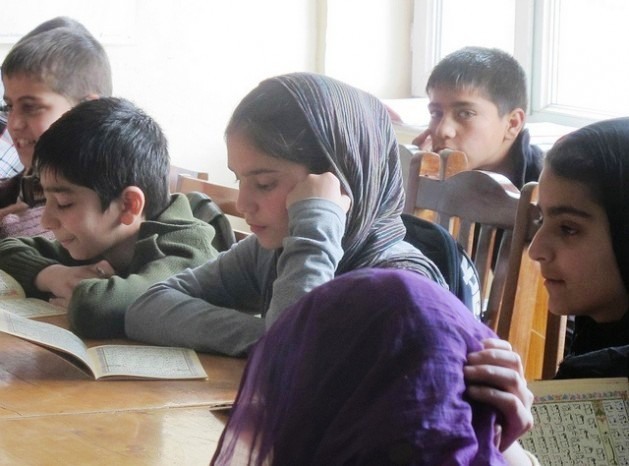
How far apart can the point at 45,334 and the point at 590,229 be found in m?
0.79

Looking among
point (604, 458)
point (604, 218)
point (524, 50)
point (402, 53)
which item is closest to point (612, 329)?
point (604, 218)

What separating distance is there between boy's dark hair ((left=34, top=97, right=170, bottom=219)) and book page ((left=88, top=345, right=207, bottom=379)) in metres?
0.47

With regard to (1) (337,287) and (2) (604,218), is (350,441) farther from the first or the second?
(2) (604,218)

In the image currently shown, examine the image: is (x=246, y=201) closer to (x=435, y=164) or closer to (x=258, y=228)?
(x=258, y=228)

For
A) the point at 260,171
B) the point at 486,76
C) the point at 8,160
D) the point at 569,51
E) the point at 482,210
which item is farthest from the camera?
the point at 569,51

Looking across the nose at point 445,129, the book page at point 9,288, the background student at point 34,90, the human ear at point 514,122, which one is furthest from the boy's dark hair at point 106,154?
the human ear at point 514,122

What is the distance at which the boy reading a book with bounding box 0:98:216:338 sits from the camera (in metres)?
1.81

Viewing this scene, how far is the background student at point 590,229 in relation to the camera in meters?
1.45

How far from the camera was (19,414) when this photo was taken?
1.21 m

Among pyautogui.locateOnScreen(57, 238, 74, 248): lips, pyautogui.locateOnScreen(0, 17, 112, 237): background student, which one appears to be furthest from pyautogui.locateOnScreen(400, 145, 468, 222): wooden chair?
pyautogui.locateOnScreen(0, 17, 112, 237): background student

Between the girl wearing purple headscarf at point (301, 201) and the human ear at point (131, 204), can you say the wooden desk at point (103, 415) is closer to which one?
the girl wearing purple headscarf at point (301, 201)

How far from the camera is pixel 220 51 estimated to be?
12.4 feet

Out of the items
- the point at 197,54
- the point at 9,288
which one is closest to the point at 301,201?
the point at 9,288

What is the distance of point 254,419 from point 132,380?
0.63 metres
